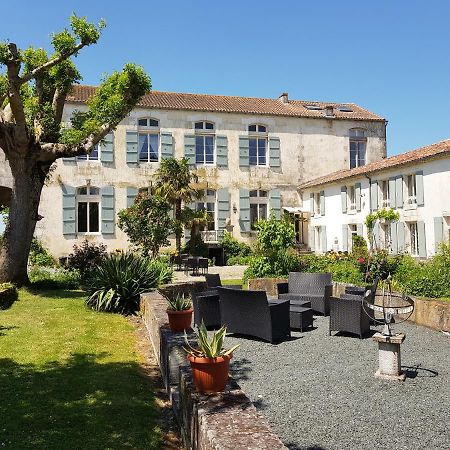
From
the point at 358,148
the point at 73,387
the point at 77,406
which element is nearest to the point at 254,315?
the point at 73,387

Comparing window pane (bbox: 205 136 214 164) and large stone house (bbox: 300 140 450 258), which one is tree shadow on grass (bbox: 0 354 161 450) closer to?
large stone house (bbox: 300 140 450 258)

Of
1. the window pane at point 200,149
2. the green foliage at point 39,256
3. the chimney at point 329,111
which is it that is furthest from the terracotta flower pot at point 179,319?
the chimney at point 329,111

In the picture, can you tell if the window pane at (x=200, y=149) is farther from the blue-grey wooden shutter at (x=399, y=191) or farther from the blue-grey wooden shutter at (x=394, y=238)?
the blue-grey wooden shutter at (x=394, y=238)

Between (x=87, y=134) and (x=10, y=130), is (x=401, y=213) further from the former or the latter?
(x=10, y=130)

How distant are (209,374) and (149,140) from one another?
22016mm

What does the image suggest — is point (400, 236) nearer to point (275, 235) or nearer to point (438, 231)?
point (438, 231)

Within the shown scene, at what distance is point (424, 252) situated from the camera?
18078mm

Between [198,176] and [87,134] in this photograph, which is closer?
[87,134]

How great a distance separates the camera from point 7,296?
30.9 ft

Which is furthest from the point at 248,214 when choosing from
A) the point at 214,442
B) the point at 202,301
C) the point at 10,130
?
the point at 214,442

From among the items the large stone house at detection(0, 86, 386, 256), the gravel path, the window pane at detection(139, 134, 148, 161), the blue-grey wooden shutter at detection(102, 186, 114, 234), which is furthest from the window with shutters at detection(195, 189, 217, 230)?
the gravel path

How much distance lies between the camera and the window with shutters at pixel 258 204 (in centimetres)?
2552

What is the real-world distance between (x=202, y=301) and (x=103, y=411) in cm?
378

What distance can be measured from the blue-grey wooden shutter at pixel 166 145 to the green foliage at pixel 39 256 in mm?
7459
